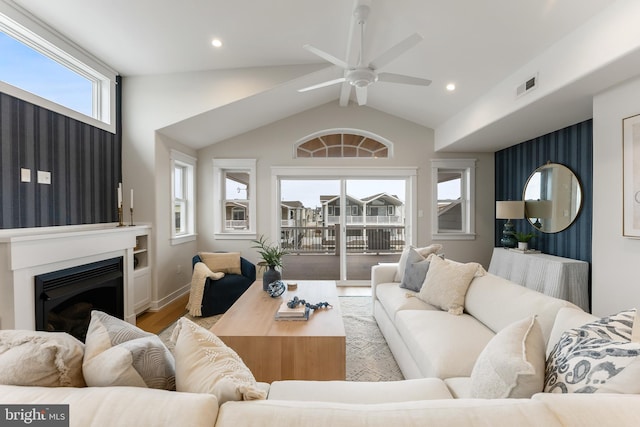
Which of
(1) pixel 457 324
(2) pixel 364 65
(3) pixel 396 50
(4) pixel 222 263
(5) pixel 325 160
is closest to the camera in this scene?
(1) pixel 457 324

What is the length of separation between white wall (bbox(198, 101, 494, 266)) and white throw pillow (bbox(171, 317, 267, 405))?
160 inches

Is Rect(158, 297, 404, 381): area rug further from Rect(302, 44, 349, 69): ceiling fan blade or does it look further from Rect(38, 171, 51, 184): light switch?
Rect(302, 44, 349, 69): ceiling fan blade

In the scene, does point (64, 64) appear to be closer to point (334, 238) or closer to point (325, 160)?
point (325, 160)

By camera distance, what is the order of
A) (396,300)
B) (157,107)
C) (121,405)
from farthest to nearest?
(157,107), (396,300), (121,405)

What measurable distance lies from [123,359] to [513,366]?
1.28m

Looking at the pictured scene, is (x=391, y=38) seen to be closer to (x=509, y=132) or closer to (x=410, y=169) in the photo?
(x=509, y=132)

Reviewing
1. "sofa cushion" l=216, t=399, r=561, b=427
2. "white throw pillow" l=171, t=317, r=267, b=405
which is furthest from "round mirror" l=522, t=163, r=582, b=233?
"white throw pillow" l=171, t=317, r=267, b=405

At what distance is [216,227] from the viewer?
5160 millimetres

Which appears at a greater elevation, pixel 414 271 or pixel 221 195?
pixel 221 195

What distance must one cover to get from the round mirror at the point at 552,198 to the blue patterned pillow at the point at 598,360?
2.94m

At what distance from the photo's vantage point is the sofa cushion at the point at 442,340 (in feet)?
5.37

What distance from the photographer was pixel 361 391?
4.53ft

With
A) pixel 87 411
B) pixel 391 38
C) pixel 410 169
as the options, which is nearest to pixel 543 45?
pixel 391 38

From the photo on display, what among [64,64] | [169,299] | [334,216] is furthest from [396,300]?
[64,64]
